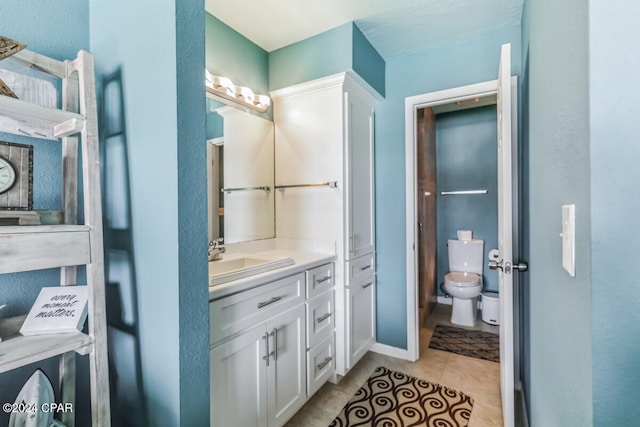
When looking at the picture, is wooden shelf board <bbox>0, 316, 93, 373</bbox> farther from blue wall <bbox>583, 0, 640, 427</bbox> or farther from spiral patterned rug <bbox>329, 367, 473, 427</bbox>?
spiral patterned rug <bbox>329, 367, 473, 427</bbox>

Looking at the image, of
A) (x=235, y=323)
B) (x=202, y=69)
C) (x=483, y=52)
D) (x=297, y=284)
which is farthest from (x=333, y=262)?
(x=483, y=52)

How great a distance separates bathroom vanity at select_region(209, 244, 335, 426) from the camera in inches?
45.9

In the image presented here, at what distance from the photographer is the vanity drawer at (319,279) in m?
1.71

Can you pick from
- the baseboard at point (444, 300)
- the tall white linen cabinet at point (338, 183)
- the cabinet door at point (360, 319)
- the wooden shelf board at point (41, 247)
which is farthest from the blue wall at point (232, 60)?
the baseboard at point (444, 300)

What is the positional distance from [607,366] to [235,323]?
1154 millimetres

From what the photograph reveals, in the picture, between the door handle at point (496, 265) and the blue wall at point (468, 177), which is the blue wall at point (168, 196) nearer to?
the door handle at point (496, 265)

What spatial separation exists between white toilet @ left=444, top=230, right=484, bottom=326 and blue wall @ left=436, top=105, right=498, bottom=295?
0.16 meters

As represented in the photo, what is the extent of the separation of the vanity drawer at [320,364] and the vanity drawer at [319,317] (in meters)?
0.05

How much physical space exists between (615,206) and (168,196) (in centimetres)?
95

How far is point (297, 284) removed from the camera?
1604 millimetres

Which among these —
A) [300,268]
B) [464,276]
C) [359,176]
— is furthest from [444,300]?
[300,268]

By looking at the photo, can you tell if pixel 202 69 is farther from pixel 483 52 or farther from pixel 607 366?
pixel 483 52

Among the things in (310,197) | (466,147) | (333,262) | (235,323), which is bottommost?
(235,323)

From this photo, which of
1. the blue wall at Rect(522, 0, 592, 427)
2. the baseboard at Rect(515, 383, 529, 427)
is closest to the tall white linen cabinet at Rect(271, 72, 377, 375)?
the baseboard at Rect(515, 383, 529, 427)
